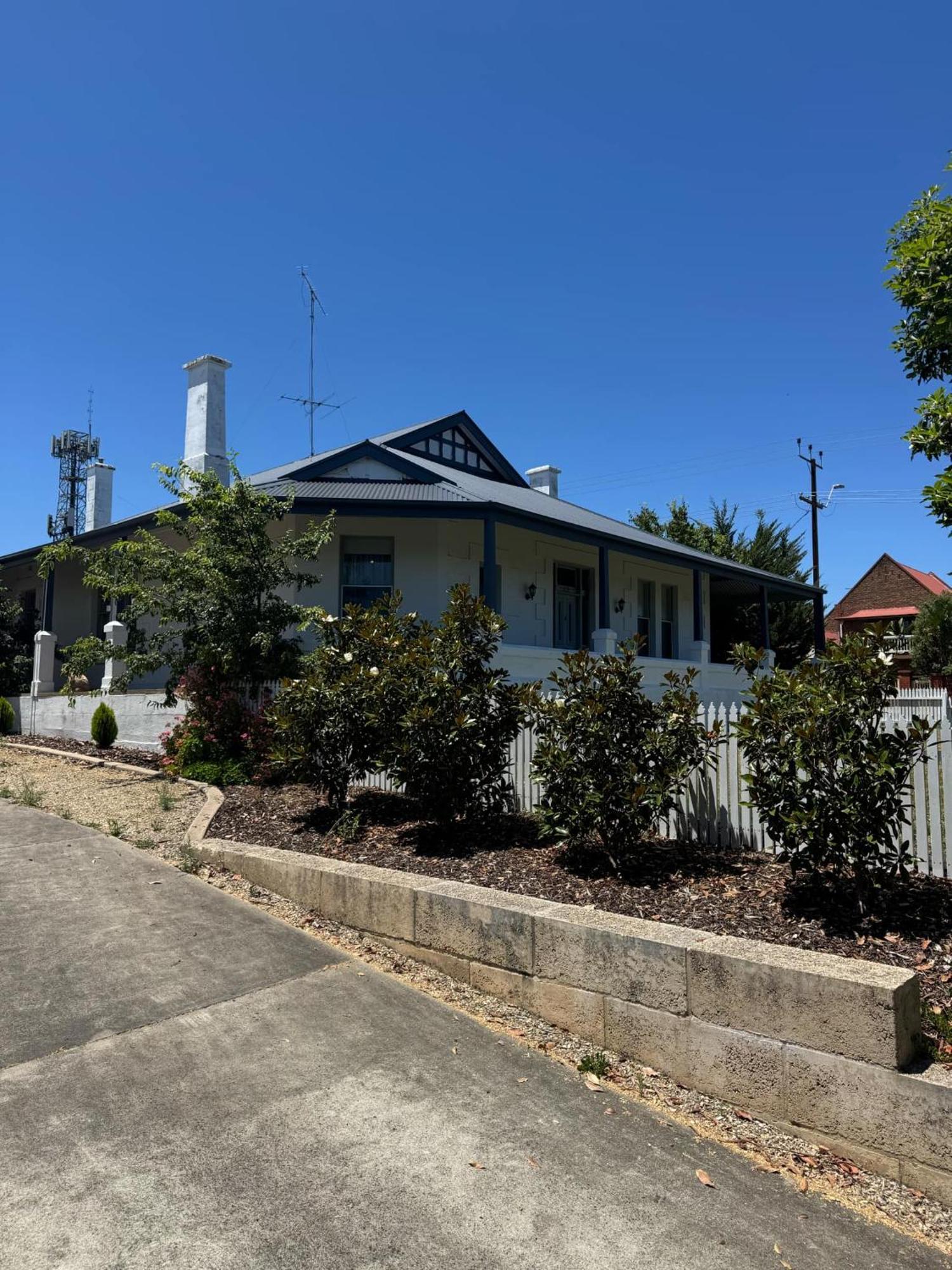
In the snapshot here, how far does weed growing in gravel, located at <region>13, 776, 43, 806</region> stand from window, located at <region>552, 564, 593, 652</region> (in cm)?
1011

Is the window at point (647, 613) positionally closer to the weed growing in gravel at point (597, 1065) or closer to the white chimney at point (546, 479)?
the white chimney at point (546, 479)

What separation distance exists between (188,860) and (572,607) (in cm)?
1227

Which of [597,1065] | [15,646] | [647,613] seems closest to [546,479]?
[647,613]

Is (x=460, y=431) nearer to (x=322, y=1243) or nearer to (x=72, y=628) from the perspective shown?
(x=72, y=628)

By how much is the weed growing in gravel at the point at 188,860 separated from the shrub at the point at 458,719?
1702mm

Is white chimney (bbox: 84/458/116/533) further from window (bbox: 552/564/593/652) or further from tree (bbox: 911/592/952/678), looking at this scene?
tree (bbox: 911/592/952/678)

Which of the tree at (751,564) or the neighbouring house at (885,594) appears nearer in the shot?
the tree at (751,564)

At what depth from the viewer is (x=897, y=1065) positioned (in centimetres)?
321

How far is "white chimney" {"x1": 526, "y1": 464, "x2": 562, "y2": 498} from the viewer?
23438mm

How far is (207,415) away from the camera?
1631cm

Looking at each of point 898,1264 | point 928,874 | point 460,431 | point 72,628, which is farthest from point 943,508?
point 72,628

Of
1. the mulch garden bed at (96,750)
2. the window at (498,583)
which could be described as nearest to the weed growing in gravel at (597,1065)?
the mulch garden bed at (96,750)

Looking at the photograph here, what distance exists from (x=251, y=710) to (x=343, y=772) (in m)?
3.79

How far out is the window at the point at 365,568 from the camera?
48.2ft
